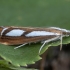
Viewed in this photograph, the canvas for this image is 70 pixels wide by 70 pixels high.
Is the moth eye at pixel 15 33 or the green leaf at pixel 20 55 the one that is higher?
the moth eye at pixel 15 33

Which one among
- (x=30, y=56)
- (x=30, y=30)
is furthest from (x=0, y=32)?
(x=30, y=56)

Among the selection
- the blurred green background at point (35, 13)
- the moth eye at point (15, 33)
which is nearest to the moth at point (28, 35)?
the moth eye at point (15, 33)

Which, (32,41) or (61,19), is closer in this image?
(32,41)

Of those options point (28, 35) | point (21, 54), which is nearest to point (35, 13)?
point (28, 35)

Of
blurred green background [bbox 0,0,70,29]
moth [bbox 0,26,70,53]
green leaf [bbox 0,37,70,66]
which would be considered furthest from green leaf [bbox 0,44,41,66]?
blurred green background [bbox 0,0,70,29]

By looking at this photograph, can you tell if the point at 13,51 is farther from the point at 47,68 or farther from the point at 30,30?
the point at 47,68

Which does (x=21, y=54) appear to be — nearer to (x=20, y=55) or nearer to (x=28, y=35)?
(x=20, y=55)

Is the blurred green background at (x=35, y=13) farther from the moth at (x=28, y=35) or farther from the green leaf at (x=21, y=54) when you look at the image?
the green leaf at (x=21, y=54)

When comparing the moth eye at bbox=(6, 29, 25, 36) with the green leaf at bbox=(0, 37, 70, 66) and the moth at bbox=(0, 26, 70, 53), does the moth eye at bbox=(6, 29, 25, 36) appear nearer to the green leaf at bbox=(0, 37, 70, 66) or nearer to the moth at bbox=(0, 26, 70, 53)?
the moth at bbox=(0, 26, 70, 53)
